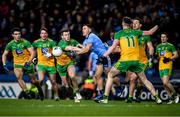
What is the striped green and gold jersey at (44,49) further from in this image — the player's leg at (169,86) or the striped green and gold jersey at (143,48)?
the player's leg at (169,86)

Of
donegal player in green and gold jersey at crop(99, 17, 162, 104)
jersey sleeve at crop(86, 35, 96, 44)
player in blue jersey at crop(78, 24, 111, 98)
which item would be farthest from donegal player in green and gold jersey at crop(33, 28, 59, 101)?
donegal player in green and gold jersey at crop(99, 17, 162, 104)

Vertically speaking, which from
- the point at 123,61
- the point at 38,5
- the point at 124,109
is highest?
the point at 38,5

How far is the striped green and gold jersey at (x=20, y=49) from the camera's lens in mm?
21484

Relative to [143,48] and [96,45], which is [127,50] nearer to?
[96,45]

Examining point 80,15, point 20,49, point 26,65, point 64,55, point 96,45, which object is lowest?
point 26,65

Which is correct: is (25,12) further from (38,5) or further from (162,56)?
(162,56)

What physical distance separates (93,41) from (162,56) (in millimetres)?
2596

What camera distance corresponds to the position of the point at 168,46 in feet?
67.1

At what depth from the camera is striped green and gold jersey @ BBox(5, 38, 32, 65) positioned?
70.5 ft

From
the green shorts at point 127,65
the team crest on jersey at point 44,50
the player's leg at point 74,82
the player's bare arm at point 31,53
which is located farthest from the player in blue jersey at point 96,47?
the player's bare arm at point 31,53

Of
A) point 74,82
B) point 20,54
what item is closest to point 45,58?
point 20,54

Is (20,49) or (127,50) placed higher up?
(20,49)

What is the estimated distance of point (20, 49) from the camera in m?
21.6

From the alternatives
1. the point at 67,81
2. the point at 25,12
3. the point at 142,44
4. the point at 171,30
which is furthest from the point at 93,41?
the point at 25,12
